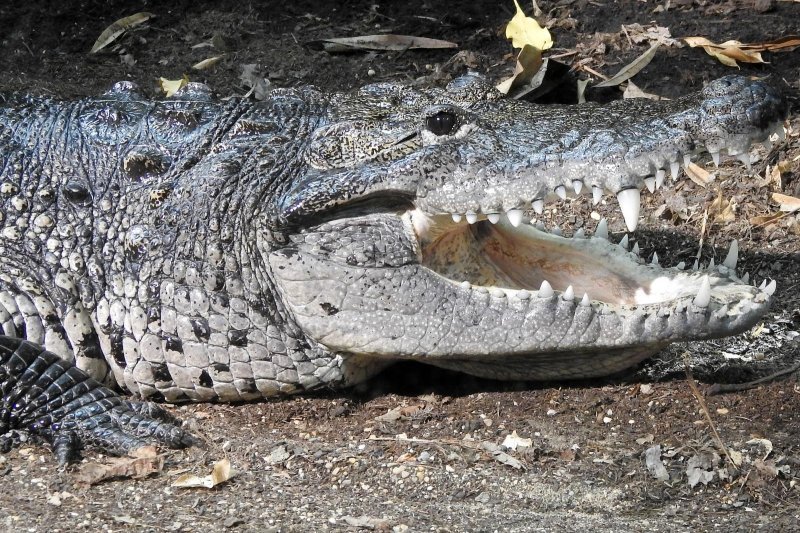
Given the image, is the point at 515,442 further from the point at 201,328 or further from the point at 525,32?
the point at 525,32

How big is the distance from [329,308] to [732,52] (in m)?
3.21

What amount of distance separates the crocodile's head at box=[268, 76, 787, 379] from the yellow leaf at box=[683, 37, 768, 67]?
2.31m

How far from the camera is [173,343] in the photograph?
3.98 metres

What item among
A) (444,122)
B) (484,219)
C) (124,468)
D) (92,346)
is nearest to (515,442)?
(484,219)

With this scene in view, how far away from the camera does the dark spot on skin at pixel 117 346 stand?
160 inches

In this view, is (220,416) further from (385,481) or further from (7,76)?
(7,76)

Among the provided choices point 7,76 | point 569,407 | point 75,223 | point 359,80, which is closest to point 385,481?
point 569,407

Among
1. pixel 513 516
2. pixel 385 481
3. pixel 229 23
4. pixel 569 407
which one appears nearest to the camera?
pixel 513 516

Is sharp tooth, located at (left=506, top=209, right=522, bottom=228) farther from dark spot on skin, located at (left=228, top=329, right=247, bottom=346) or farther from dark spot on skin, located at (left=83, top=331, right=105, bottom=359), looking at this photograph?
dark spot on skin, located at (left=83, top=331, right=105, bottom=359)

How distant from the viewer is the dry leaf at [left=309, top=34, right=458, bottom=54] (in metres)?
6.72

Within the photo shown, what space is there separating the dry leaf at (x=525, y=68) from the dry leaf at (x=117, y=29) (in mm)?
2715

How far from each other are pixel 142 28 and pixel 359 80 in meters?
1.74

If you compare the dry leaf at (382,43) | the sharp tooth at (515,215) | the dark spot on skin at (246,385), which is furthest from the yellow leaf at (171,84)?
the sharp tooth at (515,215)

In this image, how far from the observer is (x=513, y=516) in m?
3.17
